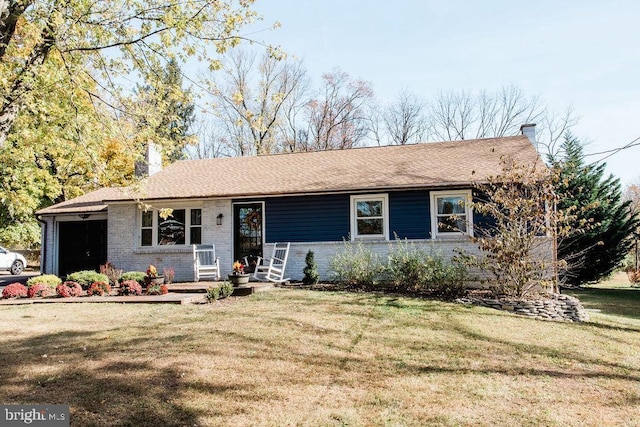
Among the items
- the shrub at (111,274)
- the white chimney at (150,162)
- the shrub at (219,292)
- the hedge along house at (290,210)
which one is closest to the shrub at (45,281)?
the shrub at (111,274)

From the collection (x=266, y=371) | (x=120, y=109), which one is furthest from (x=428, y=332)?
(x=120, y=109)

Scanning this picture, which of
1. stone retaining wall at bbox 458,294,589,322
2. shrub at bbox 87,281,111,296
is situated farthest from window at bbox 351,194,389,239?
shrub at bbox 87,281,111,296

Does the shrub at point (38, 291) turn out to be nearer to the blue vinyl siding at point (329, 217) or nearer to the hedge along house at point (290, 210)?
the hedge along house at point (290, 210)

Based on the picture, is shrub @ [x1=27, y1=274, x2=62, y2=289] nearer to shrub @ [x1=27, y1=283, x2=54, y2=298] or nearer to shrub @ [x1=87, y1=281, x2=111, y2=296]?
shrub @ [x1=27, y1=283, x2=54, y2=298]

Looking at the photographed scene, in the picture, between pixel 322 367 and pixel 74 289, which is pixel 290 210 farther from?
pixel 322 367

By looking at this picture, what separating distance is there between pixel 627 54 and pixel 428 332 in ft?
31.7

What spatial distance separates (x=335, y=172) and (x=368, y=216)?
87.0 inches

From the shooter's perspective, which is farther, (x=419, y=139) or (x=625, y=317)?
(x=419, y=139)

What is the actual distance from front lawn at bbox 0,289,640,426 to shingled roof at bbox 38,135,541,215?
536cm

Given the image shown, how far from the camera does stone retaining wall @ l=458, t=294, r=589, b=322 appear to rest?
901cm

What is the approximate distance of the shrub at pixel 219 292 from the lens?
9.62 m

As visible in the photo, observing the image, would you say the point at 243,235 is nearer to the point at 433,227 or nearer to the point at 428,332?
the point at 433,227

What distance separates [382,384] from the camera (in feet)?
15.7

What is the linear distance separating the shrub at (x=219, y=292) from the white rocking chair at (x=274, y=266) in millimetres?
2512
